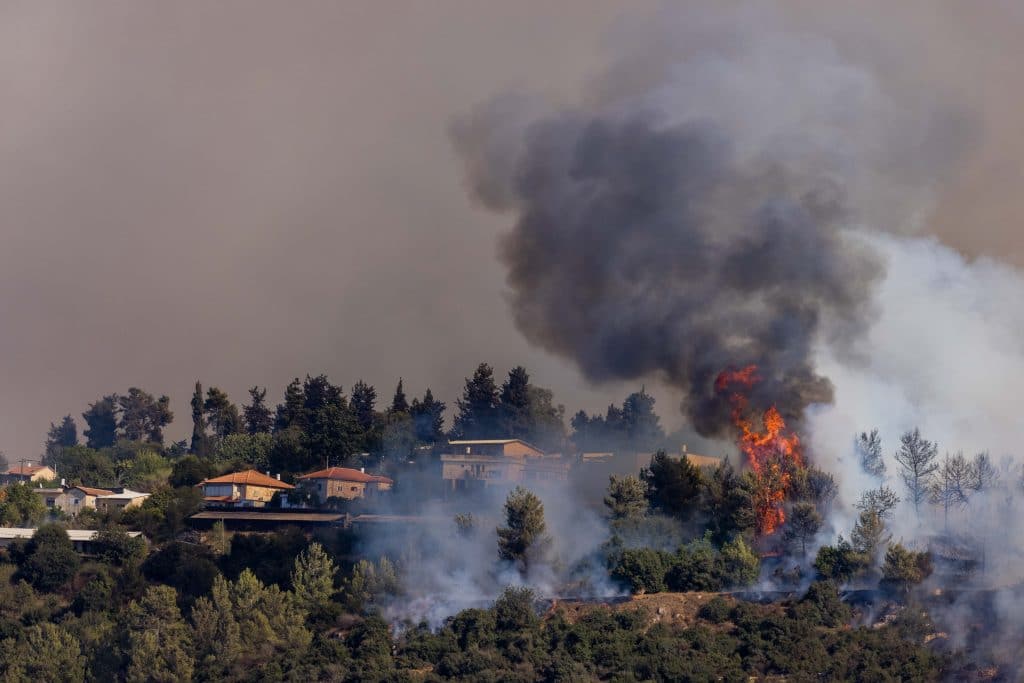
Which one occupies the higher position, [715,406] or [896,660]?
[715,406]

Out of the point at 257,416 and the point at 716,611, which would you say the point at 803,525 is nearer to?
the point at 716,611

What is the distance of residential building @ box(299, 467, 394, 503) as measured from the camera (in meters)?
125

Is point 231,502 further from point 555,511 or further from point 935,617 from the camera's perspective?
point 935,617

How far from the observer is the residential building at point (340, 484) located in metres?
125

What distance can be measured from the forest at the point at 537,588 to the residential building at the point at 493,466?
8397 mm

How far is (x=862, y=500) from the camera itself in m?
92.1

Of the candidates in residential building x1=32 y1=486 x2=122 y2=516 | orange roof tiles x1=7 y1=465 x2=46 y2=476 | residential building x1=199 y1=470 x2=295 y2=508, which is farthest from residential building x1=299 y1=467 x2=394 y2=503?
orange roof tiles x1=7 y1=465 x2=46 y2=476

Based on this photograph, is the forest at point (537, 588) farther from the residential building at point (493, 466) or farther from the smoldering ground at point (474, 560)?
the residential building at point (493, 466)

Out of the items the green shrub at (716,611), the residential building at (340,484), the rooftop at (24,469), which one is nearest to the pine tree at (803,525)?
the green shrub at (716,611)

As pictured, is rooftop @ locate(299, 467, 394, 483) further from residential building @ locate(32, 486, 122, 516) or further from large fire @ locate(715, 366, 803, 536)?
large fire @ locate(715, 366, 803, 536)

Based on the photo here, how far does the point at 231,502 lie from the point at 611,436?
2509 inches

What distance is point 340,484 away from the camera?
4956 inches

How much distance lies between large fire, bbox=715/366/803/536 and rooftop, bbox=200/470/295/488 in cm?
4730

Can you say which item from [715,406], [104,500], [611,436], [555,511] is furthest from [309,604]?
[611,436]
